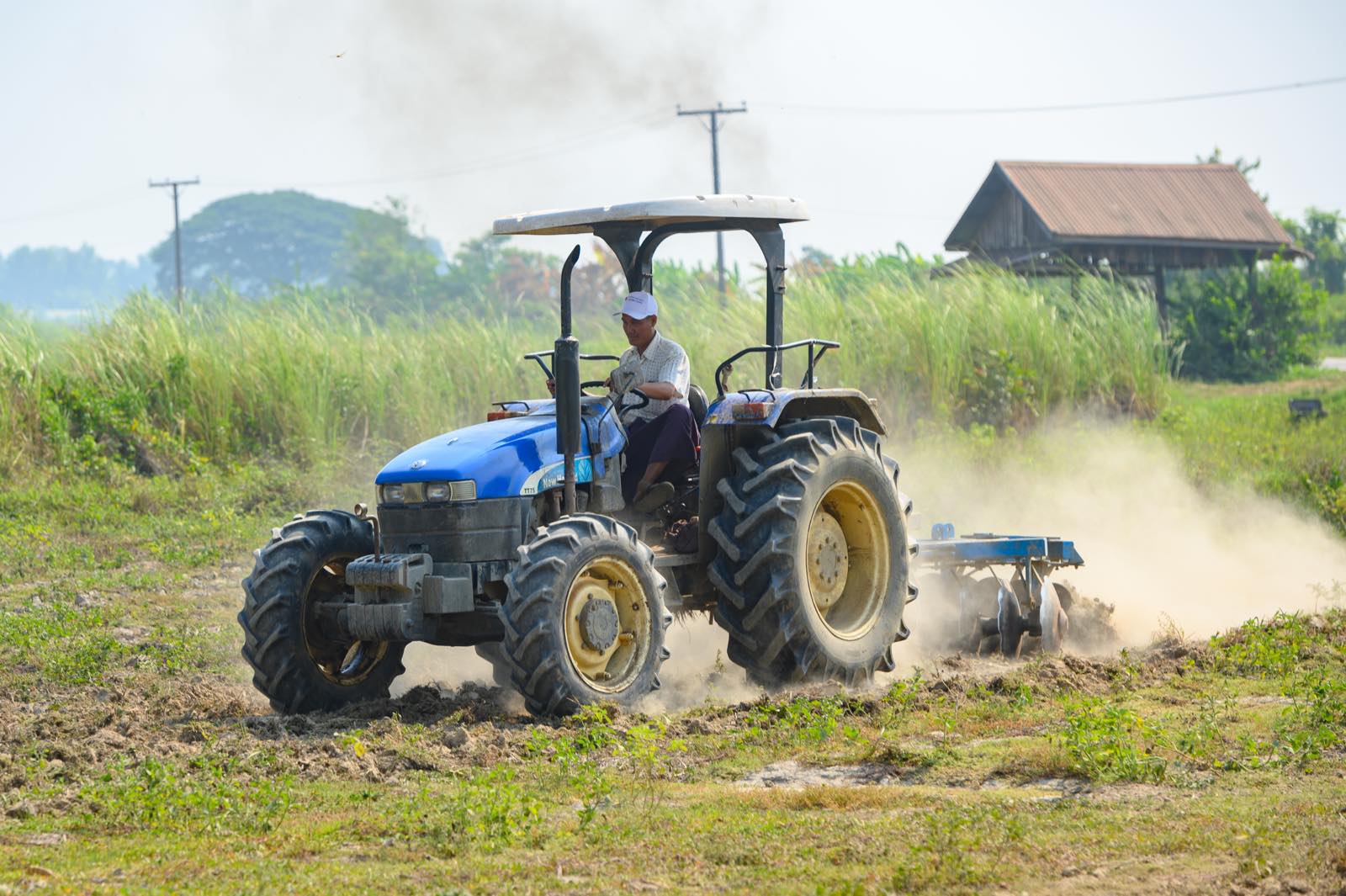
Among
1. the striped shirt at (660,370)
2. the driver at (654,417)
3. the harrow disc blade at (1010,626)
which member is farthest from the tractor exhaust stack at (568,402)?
the harrow disc blade at (1010,626)

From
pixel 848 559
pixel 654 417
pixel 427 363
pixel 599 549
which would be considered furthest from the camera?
pixel 427 363

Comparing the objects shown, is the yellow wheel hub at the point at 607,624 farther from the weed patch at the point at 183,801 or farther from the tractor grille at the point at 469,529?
the weed patch at the point at 183,801

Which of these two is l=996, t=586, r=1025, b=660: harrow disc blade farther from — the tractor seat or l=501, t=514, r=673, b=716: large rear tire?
l=501, t=514, r=673, b=716: large rear tire

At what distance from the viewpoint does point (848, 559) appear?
9.03 metres

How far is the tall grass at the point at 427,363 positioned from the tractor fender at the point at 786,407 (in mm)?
8457

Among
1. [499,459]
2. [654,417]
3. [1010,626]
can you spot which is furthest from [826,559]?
[499,459]

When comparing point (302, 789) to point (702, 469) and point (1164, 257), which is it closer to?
point (702, 469)

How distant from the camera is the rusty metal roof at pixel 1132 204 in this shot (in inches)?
1222

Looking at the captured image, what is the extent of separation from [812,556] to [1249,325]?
25.1 meters

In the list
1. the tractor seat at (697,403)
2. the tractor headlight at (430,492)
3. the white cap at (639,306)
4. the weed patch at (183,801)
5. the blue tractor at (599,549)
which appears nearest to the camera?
the weed patch at (183,801)

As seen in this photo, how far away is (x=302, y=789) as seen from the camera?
20.4 feet

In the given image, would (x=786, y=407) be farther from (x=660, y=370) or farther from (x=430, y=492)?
(x=430, y=492)

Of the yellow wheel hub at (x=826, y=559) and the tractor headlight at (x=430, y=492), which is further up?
the tractor headlight at (x=430, y=492)

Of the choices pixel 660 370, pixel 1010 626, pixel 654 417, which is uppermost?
pixel 660 370
